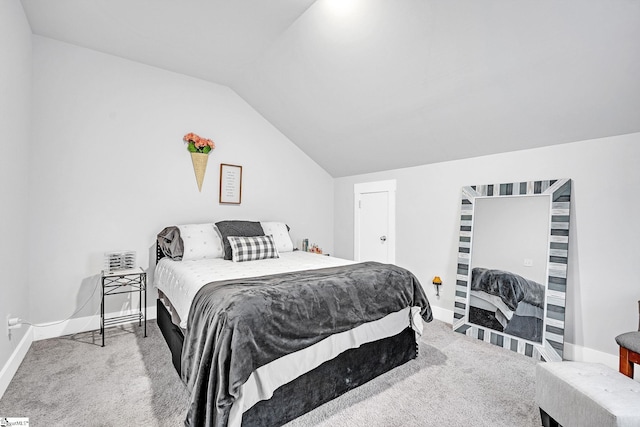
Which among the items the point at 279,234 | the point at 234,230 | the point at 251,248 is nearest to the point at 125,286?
the point at 234,230

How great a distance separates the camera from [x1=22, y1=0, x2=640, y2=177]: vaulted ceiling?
6.48ft

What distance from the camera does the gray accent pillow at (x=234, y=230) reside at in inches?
130

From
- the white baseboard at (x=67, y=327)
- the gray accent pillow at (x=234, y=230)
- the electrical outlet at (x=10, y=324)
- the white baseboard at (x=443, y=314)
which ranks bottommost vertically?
the white baseboard at (x=67, y=327)

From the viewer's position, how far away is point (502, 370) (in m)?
2.39

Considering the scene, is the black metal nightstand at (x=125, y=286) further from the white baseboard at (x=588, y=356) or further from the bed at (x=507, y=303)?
the white baseboard at (x=588, y=356)

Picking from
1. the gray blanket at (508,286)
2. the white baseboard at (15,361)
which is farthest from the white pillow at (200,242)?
the gray blanket at (508,286)

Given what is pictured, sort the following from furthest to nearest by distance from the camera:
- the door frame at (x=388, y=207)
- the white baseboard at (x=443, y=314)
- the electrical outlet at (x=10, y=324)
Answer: the door frame at (x=388, y=207) < the white baseboard at (x=443, y=314) < the electrical outlet at (x=10, y=324)

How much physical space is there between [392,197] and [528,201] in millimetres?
1586

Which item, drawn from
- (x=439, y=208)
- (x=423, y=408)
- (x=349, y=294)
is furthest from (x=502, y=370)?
(x=439, y=208)

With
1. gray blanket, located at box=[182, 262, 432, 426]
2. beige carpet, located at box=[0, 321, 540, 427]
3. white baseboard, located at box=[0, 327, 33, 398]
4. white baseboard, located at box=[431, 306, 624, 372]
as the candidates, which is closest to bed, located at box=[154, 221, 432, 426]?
gray blanket, located at box=[182, 262, 432, 426]

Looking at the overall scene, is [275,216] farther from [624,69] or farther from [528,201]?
[624,69]

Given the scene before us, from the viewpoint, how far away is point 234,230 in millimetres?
3504

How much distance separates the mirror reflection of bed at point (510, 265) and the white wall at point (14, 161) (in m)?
3.85

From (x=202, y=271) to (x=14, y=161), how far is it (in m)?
1.63
